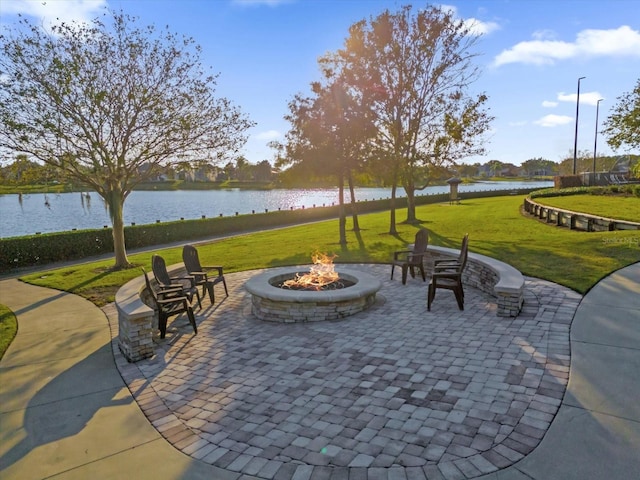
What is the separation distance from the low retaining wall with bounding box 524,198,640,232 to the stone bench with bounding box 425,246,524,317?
858cm

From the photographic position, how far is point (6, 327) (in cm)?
756

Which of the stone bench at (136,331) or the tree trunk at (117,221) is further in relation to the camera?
the tree trunk at (117,221)

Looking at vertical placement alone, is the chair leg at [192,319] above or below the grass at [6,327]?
above

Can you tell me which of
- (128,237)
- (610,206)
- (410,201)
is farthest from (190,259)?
(610,206)

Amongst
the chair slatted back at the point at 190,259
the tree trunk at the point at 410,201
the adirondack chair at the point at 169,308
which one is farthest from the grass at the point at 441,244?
the adirondack chair at the point at 169,308

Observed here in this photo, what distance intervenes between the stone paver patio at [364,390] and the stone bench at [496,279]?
24cm

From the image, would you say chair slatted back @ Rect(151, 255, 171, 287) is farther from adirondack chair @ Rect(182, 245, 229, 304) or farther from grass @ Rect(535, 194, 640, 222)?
grass @ Rect(535, 194, 640, 222)

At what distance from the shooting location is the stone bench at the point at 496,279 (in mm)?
6723

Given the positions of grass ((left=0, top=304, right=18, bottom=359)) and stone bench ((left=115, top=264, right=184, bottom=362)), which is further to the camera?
grass ((left=0, top=304, right=18, bottom=359))

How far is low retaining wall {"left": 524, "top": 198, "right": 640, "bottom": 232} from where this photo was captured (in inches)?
578

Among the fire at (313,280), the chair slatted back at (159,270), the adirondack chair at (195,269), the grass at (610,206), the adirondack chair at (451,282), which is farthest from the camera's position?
the grass at (610,206)

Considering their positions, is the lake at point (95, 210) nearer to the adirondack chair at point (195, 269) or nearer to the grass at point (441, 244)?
the grass at point (441, 244)

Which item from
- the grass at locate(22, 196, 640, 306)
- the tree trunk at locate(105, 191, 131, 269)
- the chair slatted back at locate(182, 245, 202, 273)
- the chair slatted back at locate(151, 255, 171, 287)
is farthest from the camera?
the tree trunk at locate(105, 191, 131, 269)

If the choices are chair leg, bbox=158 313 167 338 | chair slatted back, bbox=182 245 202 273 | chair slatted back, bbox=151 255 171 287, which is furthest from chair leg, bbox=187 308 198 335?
chair slatted back, bbox=182 245 202 273
